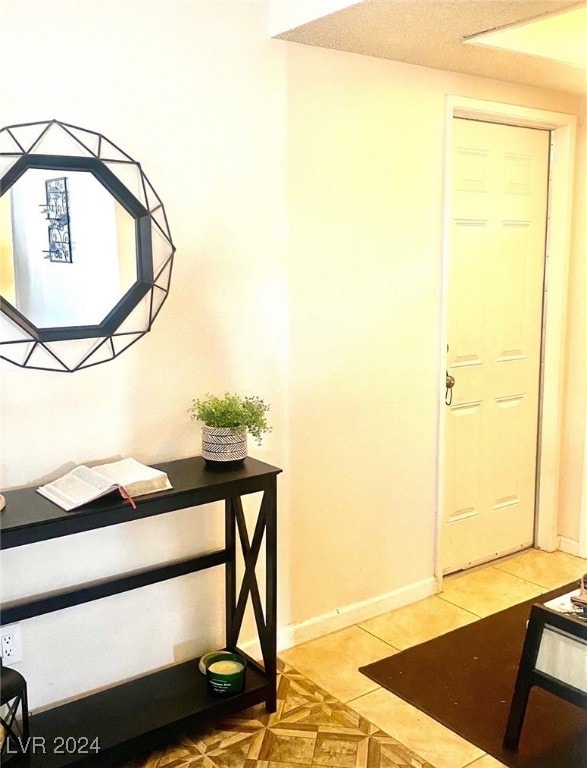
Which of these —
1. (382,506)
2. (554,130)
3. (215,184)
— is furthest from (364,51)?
(382,506)

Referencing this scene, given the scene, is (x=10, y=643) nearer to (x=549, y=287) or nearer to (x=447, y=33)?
(x=447, y=33)

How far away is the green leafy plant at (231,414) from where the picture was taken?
2361mm

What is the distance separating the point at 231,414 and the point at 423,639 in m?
1.27

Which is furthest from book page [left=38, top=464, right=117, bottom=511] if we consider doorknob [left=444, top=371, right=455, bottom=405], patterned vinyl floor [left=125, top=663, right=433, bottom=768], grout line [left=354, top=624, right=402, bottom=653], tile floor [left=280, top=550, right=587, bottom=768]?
doorknob [left=444, top=371, right=455, bottom=405]

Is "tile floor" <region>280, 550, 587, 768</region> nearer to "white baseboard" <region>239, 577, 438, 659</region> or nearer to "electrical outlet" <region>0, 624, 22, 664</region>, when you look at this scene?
"white baseboard" <region>239, 577, 438, 659</region>

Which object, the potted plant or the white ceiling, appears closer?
the white ceiling

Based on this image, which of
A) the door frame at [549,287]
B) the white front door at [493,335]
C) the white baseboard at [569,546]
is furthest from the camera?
the white baseboard at [569,546]

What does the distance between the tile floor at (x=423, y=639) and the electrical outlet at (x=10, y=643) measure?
39.2 inches

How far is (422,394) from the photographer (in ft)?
10.3

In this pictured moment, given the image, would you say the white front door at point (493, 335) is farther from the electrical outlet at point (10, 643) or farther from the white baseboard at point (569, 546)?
the electrical outlet at point (10, 643)

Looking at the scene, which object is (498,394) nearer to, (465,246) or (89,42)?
(465,246)

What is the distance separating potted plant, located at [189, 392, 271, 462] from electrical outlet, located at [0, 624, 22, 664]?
73 cm

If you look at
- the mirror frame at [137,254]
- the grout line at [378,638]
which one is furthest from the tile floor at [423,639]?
the mirror frame at [137,254]

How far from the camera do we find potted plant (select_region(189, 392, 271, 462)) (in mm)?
2355
